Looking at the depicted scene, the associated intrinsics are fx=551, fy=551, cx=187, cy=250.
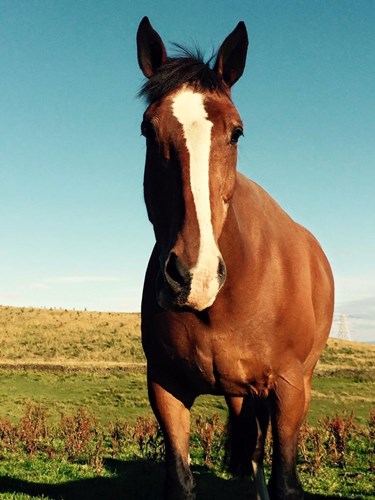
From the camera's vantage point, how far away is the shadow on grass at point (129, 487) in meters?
7.73

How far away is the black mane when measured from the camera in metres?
3.69

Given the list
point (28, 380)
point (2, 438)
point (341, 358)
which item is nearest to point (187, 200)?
point (2, 438)

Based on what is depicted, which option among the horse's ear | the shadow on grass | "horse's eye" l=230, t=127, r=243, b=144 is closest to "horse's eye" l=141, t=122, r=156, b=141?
"horse's eye" l=230, t=127, r=243, b=144

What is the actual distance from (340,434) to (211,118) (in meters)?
9.27

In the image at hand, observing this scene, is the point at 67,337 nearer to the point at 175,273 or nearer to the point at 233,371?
the point at 233,371

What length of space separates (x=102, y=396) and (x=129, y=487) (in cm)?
1578

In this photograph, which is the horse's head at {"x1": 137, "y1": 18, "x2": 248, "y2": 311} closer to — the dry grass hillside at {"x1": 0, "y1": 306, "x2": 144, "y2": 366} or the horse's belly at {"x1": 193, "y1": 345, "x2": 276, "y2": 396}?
the horse's belly at {"x1": 193, "y1": 345, "x2": 276, "y2": 396}

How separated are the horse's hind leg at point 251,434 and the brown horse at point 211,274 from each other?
1.71 m

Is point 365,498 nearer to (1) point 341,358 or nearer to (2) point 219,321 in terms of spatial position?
(2) point 219,321

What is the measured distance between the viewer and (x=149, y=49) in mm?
3986

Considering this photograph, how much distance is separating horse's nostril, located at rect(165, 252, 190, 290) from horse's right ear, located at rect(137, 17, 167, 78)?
1626 mm

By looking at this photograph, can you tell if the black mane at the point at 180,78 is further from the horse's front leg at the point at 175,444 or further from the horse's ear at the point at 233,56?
the horse's front leg at the point at 175,444

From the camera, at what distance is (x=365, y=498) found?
26.5 ft

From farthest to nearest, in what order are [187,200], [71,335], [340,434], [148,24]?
[71,335] → [340,434] → [148,24] → [187,200]
